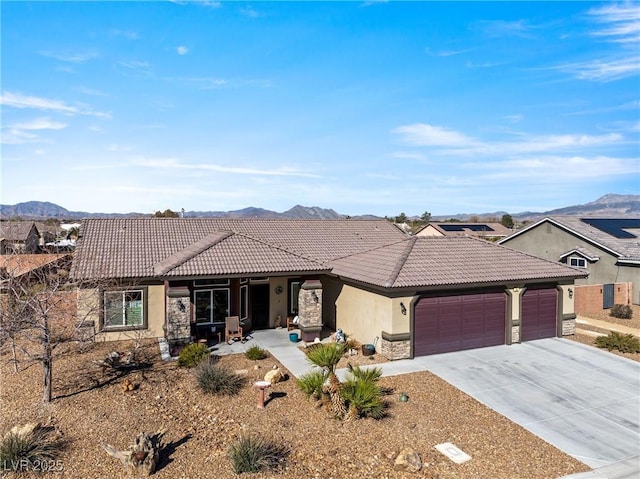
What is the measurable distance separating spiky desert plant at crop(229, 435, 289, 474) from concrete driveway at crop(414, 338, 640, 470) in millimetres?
6449

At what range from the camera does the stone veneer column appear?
18531 millimetres

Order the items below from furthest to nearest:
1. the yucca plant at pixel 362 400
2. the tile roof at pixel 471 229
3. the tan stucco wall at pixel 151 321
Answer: the tile roof at pixel 471 229, the tan stucco wall at pixel 151 321, the yucca plant at pixel 362 400

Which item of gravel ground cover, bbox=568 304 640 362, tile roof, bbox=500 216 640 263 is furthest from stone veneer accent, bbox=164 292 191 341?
tile roof, bbox=500 216 640 263

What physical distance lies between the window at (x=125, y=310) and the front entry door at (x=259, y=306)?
4802 mm

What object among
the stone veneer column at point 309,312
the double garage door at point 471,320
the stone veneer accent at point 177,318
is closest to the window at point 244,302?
the stone veneer column at point 309,312

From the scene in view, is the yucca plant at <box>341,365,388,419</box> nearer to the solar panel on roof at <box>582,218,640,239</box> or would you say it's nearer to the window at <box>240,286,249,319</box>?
the window at <box>240,286,249,319</box>

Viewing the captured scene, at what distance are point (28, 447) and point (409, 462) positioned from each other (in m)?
7.90

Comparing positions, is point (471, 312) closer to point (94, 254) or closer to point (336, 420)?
point (336, 420)

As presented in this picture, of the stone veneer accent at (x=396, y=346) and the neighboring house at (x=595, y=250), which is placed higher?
the neighboring house at (x=595, y=250)

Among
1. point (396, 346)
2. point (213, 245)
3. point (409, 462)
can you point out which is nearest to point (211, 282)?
point (213, 245)

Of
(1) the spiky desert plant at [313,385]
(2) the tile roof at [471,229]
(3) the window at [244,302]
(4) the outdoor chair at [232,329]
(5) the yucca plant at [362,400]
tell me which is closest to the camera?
(5) the yucca plant at [362,400]

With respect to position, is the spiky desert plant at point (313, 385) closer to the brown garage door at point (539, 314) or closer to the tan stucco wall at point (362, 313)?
the tan stucco wall at point (362, 313)

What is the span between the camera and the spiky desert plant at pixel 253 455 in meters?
8.77

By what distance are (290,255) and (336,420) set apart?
10043 mm
